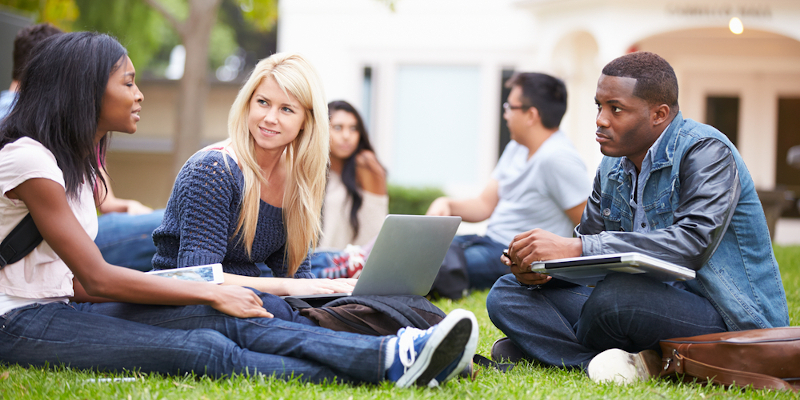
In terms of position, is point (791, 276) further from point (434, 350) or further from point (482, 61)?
point (482, 61)

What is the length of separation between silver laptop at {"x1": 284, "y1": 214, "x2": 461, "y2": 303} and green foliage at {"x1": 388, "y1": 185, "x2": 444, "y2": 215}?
8.94 m

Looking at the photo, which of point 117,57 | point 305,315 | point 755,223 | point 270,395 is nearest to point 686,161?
point 755,223

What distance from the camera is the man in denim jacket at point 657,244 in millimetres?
2898

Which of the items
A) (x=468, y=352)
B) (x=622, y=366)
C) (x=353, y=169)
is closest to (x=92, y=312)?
(x=468, y=352)

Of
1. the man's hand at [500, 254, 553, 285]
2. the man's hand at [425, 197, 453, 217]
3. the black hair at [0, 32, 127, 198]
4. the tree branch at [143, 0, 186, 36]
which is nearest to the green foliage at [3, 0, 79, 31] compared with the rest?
the tree branch at [143, 0, 186, 36]

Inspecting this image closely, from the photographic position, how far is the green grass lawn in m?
2.52

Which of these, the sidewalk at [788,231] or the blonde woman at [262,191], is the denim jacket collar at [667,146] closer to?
the blonde woman at [262,191]

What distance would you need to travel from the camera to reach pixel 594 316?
3.01 meters

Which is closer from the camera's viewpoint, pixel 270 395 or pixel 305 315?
pixel 270 395

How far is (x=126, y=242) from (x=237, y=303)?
2.57 metres

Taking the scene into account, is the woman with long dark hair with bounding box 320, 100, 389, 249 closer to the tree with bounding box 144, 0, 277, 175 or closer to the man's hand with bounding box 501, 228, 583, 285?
the man's hand with bounding box 501, 228, 583, 285

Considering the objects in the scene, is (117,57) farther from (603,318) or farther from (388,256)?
(603,318)

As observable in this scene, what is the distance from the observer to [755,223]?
2.98 m

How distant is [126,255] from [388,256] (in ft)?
9.11
